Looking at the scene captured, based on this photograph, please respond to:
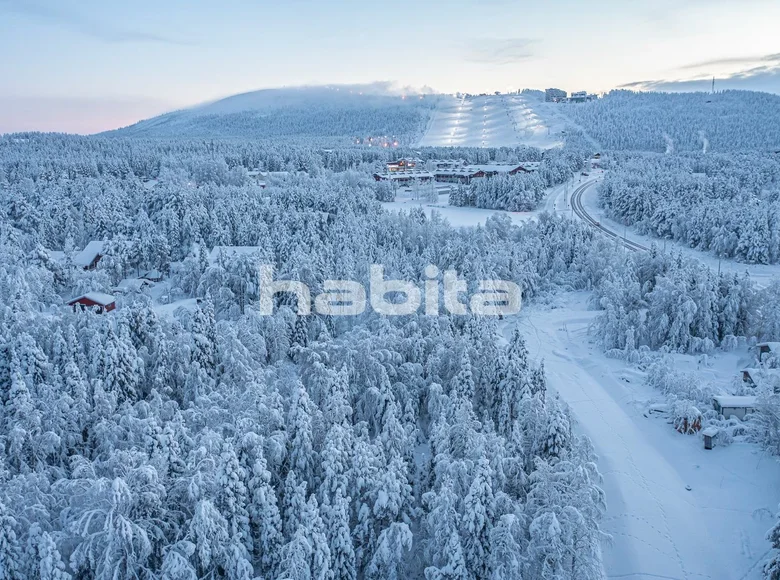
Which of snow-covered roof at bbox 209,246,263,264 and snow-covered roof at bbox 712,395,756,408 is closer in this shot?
snow-covered roof at bbox 712,395,756,408

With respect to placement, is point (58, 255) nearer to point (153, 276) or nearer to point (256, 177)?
point (153, 276)

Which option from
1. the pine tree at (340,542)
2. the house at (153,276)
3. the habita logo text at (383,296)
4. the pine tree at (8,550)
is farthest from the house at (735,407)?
the house at (153,276)

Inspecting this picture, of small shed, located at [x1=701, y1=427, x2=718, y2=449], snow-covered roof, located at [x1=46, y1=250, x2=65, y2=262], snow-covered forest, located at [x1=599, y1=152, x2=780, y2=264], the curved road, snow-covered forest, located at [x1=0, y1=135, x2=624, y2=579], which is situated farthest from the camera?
the curved road

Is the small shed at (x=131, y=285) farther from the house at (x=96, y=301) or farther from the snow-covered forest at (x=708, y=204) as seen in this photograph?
the snow-covered forest at (x=708, y=204)

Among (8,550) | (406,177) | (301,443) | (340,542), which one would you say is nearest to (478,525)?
(340,542)

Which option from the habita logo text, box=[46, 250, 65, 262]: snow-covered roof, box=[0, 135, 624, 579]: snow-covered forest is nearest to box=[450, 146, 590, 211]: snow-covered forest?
box=[0, 135, 624, 579]: snow-covered forest

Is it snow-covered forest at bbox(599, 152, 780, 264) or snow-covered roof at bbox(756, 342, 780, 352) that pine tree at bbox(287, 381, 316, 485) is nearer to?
snow-covered roof at bbox(756, 342, 780, 352)
